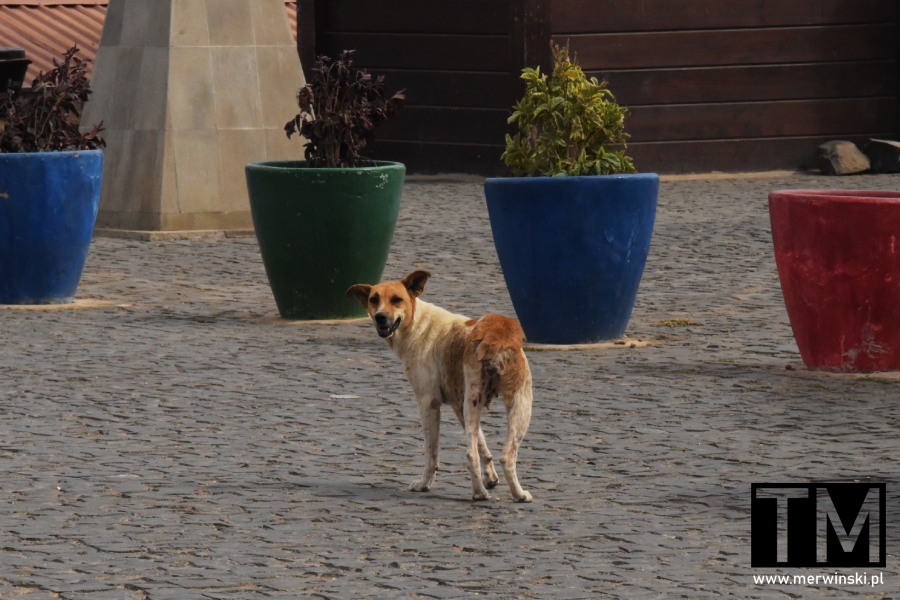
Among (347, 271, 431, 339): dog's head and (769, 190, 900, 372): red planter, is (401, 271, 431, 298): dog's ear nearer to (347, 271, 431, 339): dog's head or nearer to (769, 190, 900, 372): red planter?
(347, 271, 431, 339): dog's head

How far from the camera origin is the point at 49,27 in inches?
829

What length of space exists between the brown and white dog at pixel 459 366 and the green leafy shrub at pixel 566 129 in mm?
3140

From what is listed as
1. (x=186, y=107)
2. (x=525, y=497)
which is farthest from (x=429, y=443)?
(x=186, y=107)

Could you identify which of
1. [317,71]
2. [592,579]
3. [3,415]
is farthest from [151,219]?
[592,579]

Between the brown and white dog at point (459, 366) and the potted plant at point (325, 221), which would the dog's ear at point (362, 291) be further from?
the potted plant at point (325, 221)

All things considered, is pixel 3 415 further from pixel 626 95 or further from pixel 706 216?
pixel 626 95

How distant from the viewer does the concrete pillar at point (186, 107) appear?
13.9m

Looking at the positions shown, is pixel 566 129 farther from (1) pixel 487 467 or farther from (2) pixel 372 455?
(1) pixel 487 467

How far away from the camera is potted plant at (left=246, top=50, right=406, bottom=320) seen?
10.1 meters

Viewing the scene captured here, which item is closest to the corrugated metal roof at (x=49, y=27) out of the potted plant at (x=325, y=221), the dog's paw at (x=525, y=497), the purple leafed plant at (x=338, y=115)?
the purple leafed plant at (x=338, y=115)

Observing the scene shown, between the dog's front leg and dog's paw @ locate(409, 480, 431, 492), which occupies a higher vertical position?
the dog's front leg

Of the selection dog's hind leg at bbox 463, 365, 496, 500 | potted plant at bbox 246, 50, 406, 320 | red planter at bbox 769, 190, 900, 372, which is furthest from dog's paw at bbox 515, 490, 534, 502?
potted plant at bbox 246, 50, 406, 320

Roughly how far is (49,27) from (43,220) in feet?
36.0

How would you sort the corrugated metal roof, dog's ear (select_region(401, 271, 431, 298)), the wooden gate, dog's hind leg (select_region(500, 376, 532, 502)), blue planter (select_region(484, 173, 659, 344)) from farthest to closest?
the corrugated metal roof < the wooden gate < blue planter (select_region(484, 173, 659, 344)) < dog's ear (select_region(401, 271, 431, 298)) < dog's hind leg (select_region(500, 376, 532, 502))
